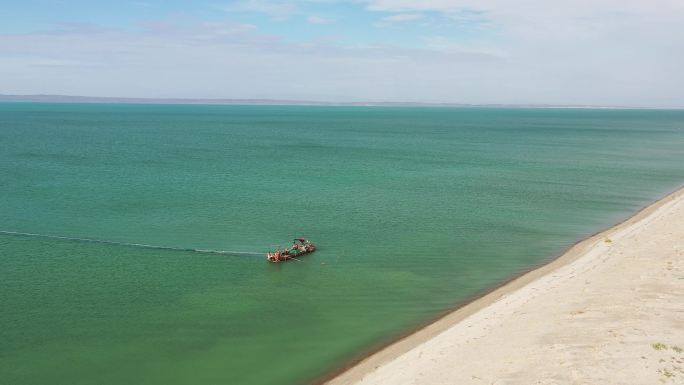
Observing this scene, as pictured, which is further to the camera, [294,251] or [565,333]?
[294,251]

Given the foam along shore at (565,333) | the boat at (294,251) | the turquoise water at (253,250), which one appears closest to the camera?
the foam along shore at (565,333)

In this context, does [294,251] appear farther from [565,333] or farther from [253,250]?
[565,333]

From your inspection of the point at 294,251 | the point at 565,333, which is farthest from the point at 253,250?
the point at 565,333

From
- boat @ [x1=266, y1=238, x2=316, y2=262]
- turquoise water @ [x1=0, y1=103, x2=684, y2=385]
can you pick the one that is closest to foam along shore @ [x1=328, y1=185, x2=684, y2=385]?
turquoise water @ [x1=0, y1=103, x2=684, y2=385]

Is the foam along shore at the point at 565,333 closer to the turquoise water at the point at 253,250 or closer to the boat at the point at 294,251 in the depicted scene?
the turquoise water at the point at 253,250

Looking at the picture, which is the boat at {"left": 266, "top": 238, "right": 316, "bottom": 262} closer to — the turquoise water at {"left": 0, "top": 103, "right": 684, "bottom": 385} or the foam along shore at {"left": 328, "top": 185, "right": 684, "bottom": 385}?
the turquoise water at {"left": 0, "top": 103, "right": 684, "bottom": 385}

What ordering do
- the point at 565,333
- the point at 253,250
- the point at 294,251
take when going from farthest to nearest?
1. the point at 253,250
2. the point at 294,251
3. the point at 565,333

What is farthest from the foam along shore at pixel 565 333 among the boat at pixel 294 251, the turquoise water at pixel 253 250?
the boat at pixel 294 251
